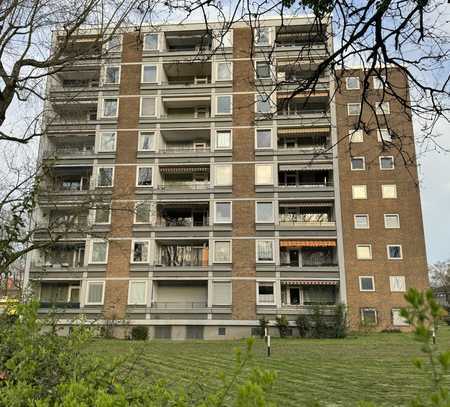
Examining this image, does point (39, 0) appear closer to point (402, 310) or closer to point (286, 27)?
point (286, 27)

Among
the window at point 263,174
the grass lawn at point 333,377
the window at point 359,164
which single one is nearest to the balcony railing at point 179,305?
the window at point 263,174

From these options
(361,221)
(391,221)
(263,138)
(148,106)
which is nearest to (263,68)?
(263,138)

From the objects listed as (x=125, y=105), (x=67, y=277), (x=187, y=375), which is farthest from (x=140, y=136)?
(x=187, y=375)

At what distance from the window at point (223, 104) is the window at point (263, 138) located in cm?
316

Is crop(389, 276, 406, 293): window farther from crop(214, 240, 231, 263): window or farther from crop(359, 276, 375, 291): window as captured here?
crop(214, 240, 231, 263): window

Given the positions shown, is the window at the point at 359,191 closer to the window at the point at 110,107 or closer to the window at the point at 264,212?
the window at the point at 264,212

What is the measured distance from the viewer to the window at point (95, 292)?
32438mm

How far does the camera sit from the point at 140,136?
36031 mm

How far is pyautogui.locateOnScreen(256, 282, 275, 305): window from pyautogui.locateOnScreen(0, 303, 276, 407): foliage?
28071 millimetres

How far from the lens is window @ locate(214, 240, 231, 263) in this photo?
3275cm

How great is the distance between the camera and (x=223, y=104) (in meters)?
36.4

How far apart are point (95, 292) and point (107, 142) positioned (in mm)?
11837

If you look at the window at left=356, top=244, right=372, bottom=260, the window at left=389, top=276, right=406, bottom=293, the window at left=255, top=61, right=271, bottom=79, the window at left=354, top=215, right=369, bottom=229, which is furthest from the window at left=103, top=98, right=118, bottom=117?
the window at left=255, top=61, right=271, bottom=79

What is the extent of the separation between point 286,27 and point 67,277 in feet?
103
